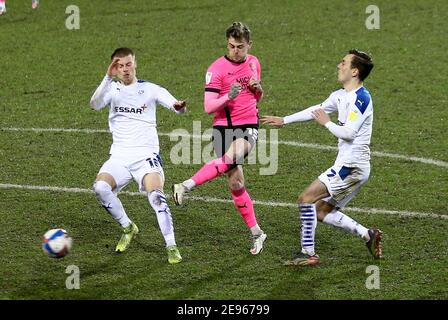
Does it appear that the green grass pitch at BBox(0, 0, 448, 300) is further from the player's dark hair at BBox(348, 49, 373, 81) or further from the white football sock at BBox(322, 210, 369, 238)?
the player's dark hair at BBox(348, 49, 373, 81)

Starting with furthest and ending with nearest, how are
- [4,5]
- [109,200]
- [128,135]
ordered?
1. [4,5]
2. [128,135]
3. [109,200]

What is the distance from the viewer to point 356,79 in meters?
12.6

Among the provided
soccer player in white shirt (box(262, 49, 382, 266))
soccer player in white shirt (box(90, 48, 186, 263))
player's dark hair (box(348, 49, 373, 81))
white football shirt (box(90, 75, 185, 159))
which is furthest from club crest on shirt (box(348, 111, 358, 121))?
white football shirt (box(90, 75, 185, 159))

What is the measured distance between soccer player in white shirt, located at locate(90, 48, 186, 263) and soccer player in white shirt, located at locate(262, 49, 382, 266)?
1.52m

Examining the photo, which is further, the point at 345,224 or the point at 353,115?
the point at 345,224

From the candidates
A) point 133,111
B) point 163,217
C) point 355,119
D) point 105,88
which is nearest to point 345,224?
point 355,119

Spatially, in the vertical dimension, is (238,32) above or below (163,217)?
above

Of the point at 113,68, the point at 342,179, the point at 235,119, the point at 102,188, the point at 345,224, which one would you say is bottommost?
the point at 345,224

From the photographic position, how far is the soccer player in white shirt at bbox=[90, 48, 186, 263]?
42.2 feet

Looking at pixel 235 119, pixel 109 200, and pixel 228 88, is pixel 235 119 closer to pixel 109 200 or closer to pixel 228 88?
pixel 228 88

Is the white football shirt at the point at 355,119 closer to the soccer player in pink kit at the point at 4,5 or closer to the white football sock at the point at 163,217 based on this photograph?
the white football sock at the point at 163,217

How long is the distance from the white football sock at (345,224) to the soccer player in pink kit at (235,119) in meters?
0.89

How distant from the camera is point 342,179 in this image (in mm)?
12547

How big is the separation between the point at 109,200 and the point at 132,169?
49 cm
